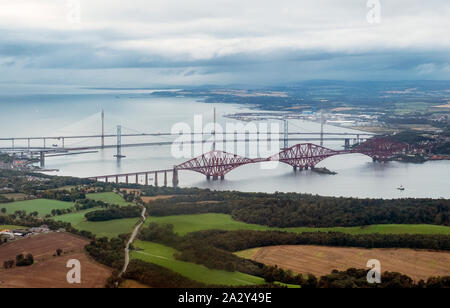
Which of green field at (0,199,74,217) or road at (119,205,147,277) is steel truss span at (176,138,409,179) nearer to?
green field at (0,199,74,217)

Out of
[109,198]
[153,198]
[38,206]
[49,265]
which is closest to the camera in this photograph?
[49,265]

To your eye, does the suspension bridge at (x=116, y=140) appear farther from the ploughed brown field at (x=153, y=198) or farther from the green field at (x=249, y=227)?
the green field at (x=249, y=227)

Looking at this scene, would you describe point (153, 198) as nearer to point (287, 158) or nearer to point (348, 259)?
point (348, 259)


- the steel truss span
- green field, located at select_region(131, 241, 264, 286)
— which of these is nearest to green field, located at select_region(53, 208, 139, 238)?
green field, located at select_region(131, 241, 264, 286)

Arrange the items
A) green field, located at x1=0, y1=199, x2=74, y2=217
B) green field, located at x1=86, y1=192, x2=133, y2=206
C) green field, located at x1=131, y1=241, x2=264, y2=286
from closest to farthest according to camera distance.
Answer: green field, located at x1=131, y1=241, x2=264, y2=286 < green field, located at x1=0, y1=199, x2=74, y2=217 < green field, located at x1=86, y1=192, x2=133, y2=206

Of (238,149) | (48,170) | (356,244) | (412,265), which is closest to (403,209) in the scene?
(356,244)

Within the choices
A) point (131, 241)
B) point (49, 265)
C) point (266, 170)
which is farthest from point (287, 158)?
point (49, 265)
